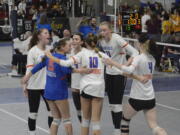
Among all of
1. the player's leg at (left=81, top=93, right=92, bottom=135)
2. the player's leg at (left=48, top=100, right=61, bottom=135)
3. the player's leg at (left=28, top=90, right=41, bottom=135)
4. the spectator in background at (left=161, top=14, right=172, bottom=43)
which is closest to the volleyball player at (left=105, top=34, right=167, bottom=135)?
the player's leg at (left=81, top=93, right=92, bottom=135)

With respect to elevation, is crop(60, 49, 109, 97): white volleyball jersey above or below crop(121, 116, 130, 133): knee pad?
above

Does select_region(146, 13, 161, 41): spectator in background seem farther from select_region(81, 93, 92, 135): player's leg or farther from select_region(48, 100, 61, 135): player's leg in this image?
select_region(48, 100, 61, 135): player's leg

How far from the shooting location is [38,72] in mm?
9984

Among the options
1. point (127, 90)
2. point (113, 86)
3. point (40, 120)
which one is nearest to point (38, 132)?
point (40, 120)

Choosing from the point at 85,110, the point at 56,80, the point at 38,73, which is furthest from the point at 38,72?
the point at 85,110

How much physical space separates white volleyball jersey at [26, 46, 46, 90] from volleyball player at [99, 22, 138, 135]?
120 cm

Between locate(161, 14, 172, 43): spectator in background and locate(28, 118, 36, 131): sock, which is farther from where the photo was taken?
locate(161, 14, 172, 43): spectator in background

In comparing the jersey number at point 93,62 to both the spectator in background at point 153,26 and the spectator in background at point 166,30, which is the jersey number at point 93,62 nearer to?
the spectator in background at point 166,30

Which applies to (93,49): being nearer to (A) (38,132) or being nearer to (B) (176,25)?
(A) (38,132)

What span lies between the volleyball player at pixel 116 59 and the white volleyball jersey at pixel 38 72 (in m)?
1.20

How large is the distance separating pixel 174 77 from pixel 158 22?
317cm

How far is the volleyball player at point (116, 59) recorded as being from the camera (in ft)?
33.6

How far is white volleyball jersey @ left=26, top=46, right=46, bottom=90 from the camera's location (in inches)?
388

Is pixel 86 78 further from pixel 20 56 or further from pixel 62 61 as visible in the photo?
pixel 20 56
